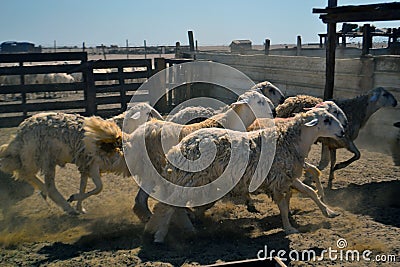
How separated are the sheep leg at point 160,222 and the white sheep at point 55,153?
1162mm

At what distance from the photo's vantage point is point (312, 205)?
6523 mm

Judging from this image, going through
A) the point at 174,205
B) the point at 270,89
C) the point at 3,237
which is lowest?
the point at 3,237

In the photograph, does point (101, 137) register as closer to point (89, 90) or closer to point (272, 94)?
point (272, 94)

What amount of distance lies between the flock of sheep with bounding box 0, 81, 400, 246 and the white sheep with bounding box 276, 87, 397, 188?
0.72m

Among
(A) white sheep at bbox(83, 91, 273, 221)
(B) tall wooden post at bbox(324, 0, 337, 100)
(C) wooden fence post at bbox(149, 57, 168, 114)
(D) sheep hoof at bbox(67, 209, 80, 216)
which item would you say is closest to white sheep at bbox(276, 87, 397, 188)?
(B) tall wooden post at bbox(324, 0, 337, 100)

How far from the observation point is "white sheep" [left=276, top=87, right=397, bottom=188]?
7.88m

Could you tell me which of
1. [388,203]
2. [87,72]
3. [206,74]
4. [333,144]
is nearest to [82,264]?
[388,203]

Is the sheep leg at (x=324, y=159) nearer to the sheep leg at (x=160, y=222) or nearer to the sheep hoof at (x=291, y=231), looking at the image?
the sheep hoof at (x=291, y=231)

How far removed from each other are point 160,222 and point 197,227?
2.03 ft

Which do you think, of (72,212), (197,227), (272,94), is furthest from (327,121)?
(72,212)

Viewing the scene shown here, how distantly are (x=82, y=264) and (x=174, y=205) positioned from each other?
122 centimetres

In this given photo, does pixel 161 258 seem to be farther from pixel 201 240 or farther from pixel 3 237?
pixel 3 237

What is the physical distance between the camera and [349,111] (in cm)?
820

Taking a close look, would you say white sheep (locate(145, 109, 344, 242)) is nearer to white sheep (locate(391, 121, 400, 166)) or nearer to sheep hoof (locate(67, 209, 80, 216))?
sheep hoof (locate(67, 209, 80, 216))
